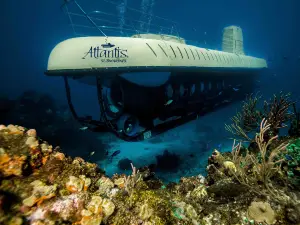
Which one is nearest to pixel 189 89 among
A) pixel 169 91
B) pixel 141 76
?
pixel 169 91

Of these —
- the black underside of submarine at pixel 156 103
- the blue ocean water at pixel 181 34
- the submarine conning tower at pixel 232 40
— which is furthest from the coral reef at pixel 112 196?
the submarine conning tower at pixel 232 40

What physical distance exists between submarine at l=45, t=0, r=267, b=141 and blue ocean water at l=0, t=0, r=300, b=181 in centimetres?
100

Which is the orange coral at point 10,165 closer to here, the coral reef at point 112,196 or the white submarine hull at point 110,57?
the coral reef at point 112,196

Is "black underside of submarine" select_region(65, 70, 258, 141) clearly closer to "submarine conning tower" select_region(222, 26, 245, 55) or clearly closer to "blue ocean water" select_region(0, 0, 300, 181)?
"blue ocean water" select_region(0, 0, 300, 181)

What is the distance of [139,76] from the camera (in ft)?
15.3

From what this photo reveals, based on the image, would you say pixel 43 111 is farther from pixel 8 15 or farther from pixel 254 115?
pixel 8 15

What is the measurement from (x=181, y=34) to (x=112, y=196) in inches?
641

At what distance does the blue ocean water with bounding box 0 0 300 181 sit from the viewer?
1126 cm

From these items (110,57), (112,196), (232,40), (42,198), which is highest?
(232,40)

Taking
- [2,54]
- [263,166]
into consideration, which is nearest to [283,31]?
[263,166]

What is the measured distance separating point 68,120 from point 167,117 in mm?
10006

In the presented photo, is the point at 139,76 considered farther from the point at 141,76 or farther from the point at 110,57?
the point at 110,57

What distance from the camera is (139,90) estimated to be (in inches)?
200

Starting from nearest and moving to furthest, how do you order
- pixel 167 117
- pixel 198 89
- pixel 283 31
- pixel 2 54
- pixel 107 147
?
pixel 167 117, pixel 198 89, pixel 107 147, pixel 283 31, pixel 2 54
